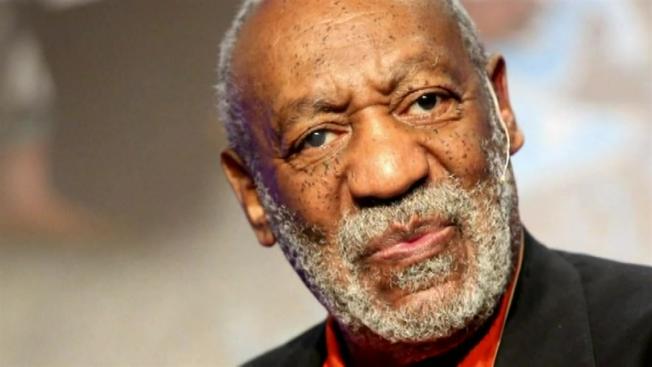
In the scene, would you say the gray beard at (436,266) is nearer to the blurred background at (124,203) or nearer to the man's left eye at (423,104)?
the man's left eye at (423,104)

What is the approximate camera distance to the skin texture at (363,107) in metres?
1.72

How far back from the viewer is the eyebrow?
5.75 feet

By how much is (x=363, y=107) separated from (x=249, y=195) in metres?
0.37

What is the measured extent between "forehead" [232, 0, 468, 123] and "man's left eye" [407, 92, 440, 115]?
55mm

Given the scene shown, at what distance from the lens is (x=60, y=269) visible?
3340mm

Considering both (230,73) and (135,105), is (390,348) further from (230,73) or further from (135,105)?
(135,105)

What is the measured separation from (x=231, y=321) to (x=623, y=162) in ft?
3.51

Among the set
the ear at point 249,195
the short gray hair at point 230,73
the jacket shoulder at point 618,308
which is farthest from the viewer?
the ear at point 249,195

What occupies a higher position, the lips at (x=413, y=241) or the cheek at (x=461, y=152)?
the cheek at (x=461, y=152)

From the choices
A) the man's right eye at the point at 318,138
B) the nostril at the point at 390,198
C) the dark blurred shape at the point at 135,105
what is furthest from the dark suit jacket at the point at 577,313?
the dark blurred shape at the point at 135,105

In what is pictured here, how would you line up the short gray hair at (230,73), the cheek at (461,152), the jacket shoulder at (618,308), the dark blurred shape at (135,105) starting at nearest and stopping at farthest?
the jacket shoulder at (618,308) → the cheek at (461,152) → the short gray hair at (230,73) → the dark blurred shape at (135,105)

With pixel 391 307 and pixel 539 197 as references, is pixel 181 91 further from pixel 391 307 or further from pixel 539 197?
pixel 391 307

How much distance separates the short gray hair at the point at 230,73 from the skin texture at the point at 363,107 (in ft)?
0.11

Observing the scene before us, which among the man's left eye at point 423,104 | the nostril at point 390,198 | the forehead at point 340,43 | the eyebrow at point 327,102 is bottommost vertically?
the nostril at point 390,198
